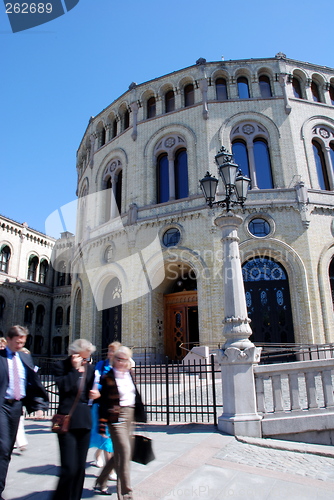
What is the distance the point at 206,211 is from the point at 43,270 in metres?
24.8

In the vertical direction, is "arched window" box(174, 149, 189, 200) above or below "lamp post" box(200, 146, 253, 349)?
above

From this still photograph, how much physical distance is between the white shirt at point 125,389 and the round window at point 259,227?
1397cm

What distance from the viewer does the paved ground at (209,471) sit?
158 inches

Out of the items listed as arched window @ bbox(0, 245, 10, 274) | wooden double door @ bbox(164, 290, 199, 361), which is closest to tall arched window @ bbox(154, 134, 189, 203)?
wooden double door @ bbox(164, 290, 199, 361)

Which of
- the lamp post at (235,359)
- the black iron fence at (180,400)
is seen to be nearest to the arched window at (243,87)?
the lamp post at (235,359)

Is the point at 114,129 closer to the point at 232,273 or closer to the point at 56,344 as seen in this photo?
the point at 232,273

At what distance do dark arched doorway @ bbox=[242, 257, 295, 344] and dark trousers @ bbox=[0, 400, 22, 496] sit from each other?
13.4m

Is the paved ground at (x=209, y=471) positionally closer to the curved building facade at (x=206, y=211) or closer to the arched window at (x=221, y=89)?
the curved building facade at (x=206, y=211)

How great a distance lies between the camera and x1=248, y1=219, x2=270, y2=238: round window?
17.1 m

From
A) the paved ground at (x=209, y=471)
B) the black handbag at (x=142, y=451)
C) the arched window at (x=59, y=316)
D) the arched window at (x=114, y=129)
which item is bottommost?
the paved ground at (x=209, y=471)

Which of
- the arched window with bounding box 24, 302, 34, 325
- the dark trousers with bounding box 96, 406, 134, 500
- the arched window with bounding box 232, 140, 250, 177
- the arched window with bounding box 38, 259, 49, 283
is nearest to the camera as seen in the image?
the dark trousers with bounding box 96, 406, 134, 500

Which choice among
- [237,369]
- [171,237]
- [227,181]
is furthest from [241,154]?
[237,369]

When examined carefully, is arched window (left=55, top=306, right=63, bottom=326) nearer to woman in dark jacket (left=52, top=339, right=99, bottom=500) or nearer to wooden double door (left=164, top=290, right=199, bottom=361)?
wooden double door (left=164, top=290, right=199, bottom=361)

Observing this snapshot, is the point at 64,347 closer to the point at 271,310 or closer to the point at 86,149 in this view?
the point at 86,149
